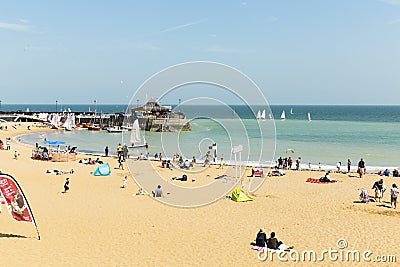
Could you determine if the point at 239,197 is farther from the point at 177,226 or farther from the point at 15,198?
the point at 15,198

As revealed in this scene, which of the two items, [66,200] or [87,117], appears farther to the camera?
[87,117]

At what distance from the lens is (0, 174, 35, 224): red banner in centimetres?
999

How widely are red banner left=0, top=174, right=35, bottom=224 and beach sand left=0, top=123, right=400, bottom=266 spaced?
61cm

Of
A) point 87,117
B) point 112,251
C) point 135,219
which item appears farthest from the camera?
point 87,117

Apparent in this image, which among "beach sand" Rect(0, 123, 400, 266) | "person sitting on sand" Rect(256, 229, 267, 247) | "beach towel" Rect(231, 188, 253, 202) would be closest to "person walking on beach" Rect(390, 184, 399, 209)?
"beach sand" Rect(0, 123, 400, 266)

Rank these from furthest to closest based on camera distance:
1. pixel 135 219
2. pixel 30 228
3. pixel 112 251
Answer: pixel 135 219, pixel 30 228, pixel 112 251

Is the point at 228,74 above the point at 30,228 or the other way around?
above

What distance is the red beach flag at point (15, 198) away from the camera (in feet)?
32.8

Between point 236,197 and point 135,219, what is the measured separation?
176 inches

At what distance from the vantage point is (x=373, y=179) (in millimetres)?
22016

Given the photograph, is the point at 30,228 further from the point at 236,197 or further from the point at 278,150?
the point at 278,150

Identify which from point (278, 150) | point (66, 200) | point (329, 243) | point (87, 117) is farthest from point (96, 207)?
point (87, 117)

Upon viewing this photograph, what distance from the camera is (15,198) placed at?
10.4m

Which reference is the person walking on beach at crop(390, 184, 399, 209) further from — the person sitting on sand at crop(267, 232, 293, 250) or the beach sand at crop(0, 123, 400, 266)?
the person sitting on sand at crop(267, 232, 293, 250)
